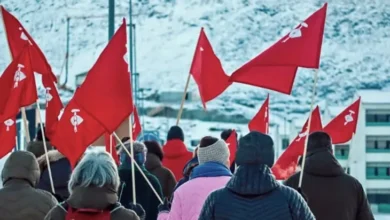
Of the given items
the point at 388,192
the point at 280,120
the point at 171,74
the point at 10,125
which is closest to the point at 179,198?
the point at 10,125

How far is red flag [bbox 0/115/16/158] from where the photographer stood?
421 inches

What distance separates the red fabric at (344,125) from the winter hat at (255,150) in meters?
7.13

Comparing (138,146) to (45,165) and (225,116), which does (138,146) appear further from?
(225,116)

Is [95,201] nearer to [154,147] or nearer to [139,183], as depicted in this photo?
[139,183]

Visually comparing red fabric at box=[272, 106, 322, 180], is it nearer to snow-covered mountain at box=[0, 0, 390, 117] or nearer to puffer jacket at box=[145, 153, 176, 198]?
puffer jacket at box=[145, 153, 176, 198]

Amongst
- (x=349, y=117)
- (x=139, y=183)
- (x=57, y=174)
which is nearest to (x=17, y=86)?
(x=57, y=174)

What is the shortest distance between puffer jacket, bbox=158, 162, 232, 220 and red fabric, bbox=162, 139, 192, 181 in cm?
393

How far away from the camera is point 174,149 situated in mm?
10609

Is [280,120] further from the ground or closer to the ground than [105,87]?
closer to the ground

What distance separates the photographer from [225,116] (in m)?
137

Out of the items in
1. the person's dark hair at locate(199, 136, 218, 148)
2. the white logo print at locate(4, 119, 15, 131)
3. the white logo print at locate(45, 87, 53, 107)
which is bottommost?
the white logo print at locate(4, 119, 15, 131)

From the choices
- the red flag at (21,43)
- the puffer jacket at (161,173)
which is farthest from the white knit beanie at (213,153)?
the red flag at (21,43)

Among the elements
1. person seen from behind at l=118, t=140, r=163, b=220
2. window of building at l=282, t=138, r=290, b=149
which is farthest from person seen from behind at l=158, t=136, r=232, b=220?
window of building at l=282, t=138, r=290, b=149

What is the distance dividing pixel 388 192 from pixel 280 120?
253 ft
